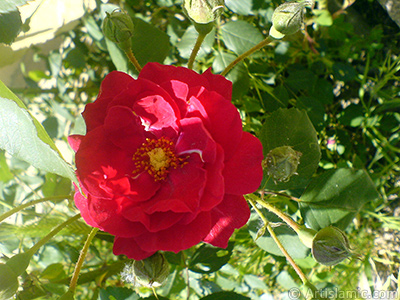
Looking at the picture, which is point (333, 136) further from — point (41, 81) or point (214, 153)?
point (41, 81)

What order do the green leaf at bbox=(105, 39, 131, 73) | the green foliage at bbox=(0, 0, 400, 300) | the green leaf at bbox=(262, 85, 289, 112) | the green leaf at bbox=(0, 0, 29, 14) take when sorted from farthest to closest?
the green leaf at bbox=(262, 85, 289, 112)
the green leaf at bbox=(105, 39, 131, 73)
the green foliage at bbox=(0, 0, 400, 300)
the green leaf at bbox=(0, 0, 29, 14)

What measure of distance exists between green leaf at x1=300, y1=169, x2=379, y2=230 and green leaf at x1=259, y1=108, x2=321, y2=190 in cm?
3

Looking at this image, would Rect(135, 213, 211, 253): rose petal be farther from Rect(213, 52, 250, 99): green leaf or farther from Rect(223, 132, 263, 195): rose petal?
Rect(213, 52, 250, 99): green leaf

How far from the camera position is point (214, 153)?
0.46m

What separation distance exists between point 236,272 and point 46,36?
0.86 m

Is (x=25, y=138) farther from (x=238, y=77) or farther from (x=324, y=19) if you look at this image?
(x=324, y=19)

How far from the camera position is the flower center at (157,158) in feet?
1.88

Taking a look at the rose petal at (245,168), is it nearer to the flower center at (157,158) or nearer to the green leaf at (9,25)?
Answer: the flower center at (157,158)

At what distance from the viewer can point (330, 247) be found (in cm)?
48

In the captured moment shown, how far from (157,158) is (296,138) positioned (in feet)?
0.80

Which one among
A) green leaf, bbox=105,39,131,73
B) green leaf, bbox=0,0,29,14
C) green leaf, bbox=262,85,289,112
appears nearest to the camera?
green leaf, bbox=0,0,29,14

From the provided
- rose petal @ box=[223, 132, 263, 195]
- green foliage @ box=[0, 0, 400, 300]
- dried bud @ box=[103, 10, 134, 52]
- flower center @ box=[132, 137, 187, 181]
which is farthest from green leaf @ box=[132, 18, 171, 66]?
rose petal @ box=[223, 132, 263, 195]

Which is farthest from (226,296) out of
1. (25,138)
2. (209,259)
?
(25,138)

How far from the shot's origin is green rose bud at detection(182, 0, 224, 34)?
531mm
